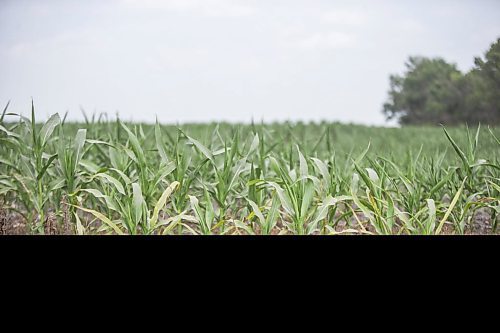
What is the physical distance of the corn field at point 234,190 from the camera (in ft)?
4.74

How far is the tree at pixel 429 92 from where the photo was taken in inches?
58.6

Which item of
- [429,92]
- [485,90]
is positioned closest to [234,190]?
[429,92]

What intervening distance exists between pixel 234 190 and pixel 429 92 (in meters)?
0.67

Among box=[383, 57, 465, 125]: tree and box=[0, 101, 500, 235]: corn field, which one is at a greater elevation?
box=[383, 57, 465, 125]: tree

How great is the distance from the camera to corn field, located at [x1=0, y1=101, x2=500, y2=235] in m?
1.44

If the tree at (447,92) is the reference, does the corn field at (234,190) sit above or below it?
below

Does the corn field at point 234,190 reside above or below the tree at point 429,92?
below

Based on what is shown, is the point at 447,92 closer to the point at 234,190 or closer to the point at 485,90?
the point at 485,90

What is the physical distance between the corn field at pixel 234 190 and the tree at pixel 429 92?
0.21ft

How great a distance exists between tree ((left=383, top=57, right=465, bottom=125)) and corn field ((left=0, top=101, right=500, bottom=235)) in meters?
Answer: 0.06

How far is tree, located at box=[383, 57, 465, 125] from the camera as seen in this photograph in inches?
58.6

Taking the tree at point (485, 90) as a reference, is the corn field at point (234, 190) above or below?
below

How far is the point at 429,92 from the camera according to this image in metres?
1.51
